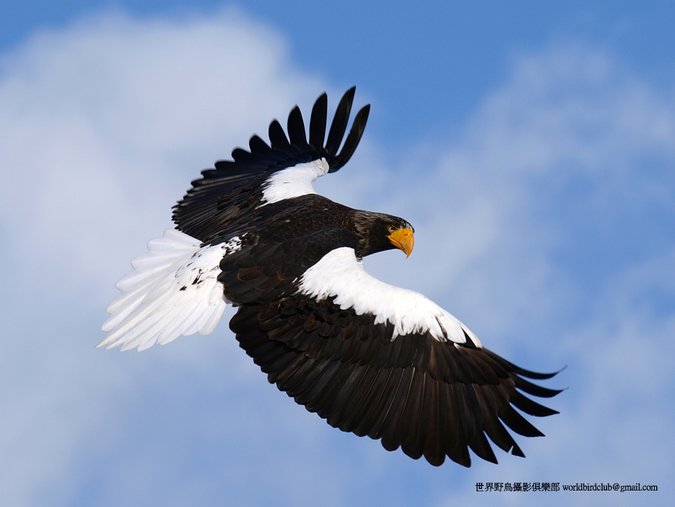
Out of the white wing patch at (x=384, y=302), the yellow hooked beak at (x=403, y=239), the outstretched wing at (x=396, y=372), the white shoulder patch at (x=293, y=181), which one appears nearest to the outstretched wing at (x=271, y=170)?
the white shoulder patch at (x=293, y=181)

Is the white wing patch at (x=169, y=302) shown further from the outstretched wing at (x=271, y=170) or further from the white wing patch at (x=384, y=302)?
the outstretched wing at (x=271, y=170)

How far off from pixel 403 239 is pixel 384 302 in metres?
1.91

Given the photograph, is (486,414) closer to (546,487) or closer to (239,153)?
(546,487)

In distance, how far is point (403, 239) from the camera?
30.4 ft

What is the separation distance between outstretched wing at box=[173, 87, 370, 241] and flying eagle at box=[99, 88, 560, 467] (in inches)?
39.4

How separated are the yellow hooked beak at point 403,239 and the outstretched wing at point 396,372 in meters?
1.78

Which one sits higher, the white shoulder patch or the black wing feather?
the white shoulder patch

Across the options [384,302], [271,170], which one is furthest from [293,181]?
[384,302]

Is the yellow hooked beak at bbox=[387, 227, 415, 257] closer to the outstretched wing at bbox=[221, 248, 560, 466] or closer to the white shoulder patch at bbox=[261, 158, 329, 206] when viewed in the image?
the white shoulder patch at bbox=[261, 158, 329, 206]

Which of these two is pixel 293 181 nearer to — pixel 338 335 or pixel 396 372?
pixel 338 335

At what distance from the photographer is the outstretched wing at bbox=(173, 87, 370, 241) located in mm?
9391

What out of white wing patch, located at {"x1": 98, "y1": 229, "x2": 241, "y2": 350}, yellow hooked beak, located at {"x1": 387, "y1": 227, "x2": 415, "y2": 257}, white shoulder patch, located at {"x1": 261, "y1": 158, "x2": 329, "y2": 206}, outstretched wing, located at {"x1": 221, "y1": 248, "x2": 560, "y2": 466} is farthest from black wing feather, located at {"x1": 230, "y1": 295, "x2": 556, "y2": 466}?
white shoulder patch, located at {"x1": 261, "y1": 158, "x2": 329, "y2": 206}

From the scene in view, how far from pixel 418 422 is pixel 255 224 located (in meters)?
2.18

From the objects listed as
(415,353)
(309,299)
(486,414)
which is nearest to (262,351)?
(309,299)
